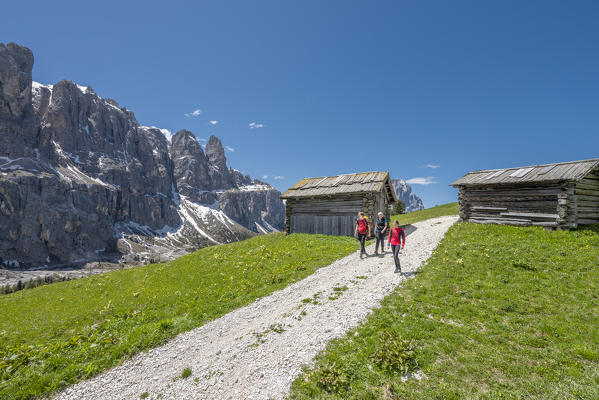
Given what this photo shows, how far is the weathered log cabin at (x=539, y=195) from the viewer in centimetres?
1927

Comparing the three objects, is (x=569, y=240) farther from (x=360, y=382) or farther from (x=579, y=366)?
(x=360, y=382)

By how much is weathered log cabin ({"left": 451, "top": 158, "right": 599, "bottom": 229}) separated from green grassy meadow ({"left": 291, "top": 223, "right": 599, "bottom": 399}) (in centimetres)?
791

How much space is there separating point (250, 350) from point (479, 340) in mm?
7566

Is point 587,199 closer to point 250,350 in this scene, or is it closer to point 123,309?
point 250,350

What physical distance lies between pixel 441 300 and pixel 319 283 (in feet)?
20.0

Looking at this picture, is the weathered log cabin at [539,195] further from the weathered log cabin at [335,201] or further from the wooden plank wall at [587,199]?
the weathered log cabin at [335,201]

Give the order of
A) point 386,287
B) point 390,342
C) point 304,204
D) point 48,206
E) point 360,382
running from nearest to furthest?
point 360,382 < point 390,342 < point 386,287 < point 304,204 < point 48,206

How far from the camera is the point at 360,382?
6547 millimetres

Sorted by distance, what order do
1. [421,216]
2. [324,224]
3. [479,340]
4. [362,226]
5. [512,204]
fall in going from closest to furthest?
[479,340]
[362,226]
[512,204]
[324,224]
[421,216]

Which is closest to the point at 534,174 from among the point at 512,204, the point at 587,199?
the point at 512,204

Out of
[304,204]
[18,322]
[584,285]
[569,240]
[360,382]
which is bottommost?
[18,322]

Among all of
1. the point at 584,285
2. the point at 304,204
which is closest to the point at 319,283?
the point at 584,285

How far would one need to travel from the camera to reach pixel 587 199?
2041 cm

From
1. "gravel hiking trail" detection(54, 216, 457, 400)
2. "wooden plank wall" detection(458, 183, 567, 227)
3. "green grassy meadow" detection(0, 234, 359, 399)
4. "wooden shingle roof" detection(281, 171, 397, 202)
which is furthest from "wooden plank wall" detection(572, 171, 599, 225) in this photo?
"gravel hiking trail" detection(54, 216, 457, 400)
